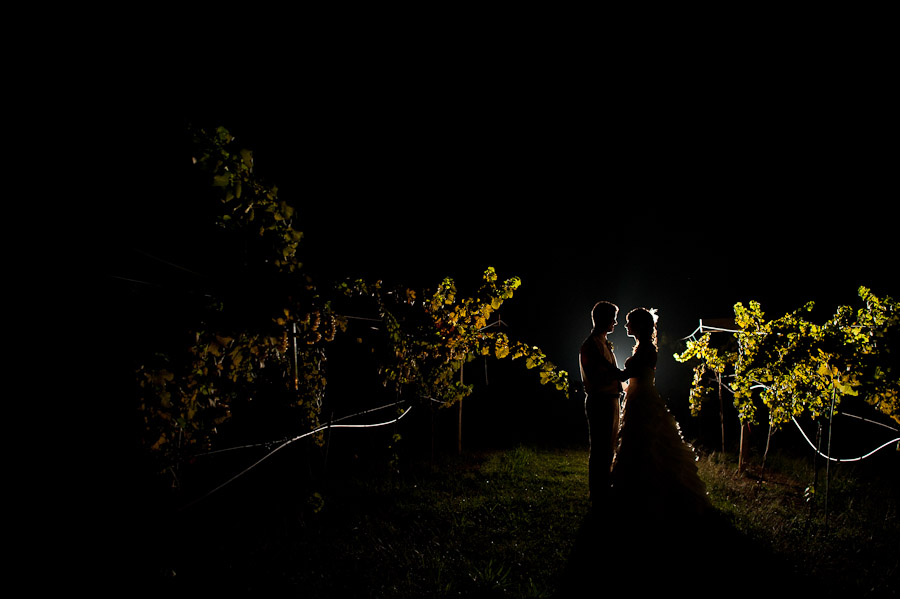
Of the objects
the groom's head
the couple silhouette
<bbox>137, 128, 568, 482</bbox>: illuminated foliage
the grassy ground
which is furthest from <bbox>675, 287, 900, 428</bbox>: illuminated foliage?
<bbox>137, 128, 568, 482</bbox>: illuminated foliage

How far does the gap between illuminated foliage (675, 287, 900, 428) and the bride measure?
61.8 inches

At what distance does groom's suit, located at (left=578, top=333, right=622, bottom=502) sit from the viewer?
172 inches

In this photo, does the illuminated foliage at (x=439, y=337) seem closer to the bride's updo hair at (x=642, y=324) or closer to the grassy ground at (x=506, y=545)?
the bride's updo hair at (x=642, y=324)

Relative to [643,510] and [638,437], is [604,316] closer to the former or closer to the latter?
[638,437]

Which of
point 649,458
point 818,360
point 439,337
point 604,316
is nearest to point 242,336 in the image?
point 439,337

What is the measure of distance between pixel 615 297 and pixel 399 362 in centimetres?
1935

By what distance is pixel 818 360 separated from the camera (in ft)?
14.1

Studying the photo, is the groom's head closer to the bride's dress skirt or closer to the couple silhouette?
the couple silhouette

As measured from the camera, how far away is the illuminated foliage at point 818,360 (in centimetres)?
401

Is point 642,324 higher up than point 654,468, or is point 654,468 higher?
point 642,324

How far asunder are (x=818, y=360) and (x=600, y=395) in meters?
2.19

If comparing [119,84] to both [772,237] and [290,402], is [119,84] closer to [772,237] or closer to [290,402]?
[290,402]

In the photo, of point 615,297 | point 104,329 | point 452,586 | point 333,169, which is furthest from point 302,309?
point 615,297

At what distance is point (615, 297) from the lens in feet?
71.8
